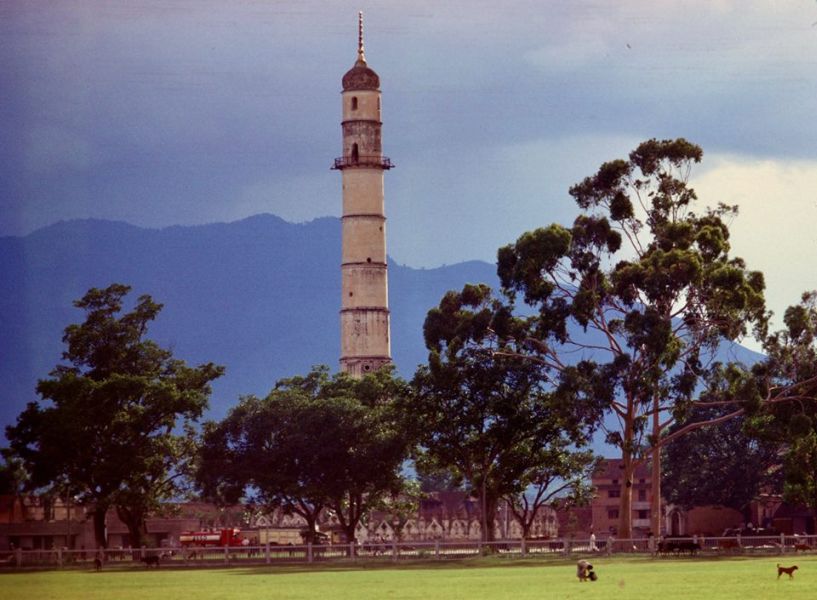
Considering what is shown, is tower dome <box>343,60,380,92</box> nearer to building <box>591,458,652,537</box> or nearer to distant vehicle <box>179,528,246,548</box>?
distant vehicle <box>179,528,246,548</box>

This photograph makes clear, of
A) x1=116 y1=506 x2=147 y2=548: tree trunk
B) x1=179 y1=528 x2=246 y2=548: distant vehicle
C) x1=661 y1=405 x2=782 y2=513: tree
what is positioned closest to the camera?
x1=116 y1=506 x2=147 y2=548: tree trunk

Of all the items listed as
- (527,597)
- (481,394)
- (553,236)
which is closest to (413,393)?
(481,394)

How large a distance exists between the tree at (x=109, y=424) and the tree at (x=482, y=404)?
14384 millimetres

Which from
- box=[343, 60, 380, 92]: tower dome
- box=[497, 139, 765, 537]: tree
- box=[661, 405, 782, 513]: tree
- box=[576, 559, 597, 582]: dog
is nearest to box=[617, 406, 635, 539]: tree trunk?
box=[497, 139, 765, 537]: tree

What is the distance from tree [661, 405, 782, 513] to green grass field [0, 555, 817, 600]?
60363 mm

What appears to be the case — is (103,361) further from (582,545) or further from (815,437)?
(815,437)

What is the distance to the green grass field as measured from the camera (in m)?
35.3

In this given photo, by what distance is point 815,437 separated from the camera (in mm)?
79250

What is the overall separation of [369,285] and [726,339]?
59.6 m

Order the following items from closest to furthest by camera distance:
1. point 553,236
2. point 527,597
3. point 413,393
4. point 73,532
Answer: point 527,597
point 553,236
point 413,393
point 73,532

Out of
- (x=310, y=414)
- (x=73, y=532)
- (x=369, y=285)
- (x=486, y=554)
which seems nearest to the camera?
(x=486, y=554)

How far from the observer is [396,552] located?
6725cm

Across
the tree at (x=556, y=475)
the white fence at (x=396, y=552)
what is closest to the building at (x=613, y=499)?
the tree at (x=556, y=475)

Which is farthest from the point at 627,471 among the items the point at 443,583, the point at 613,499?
the point at 613,499
